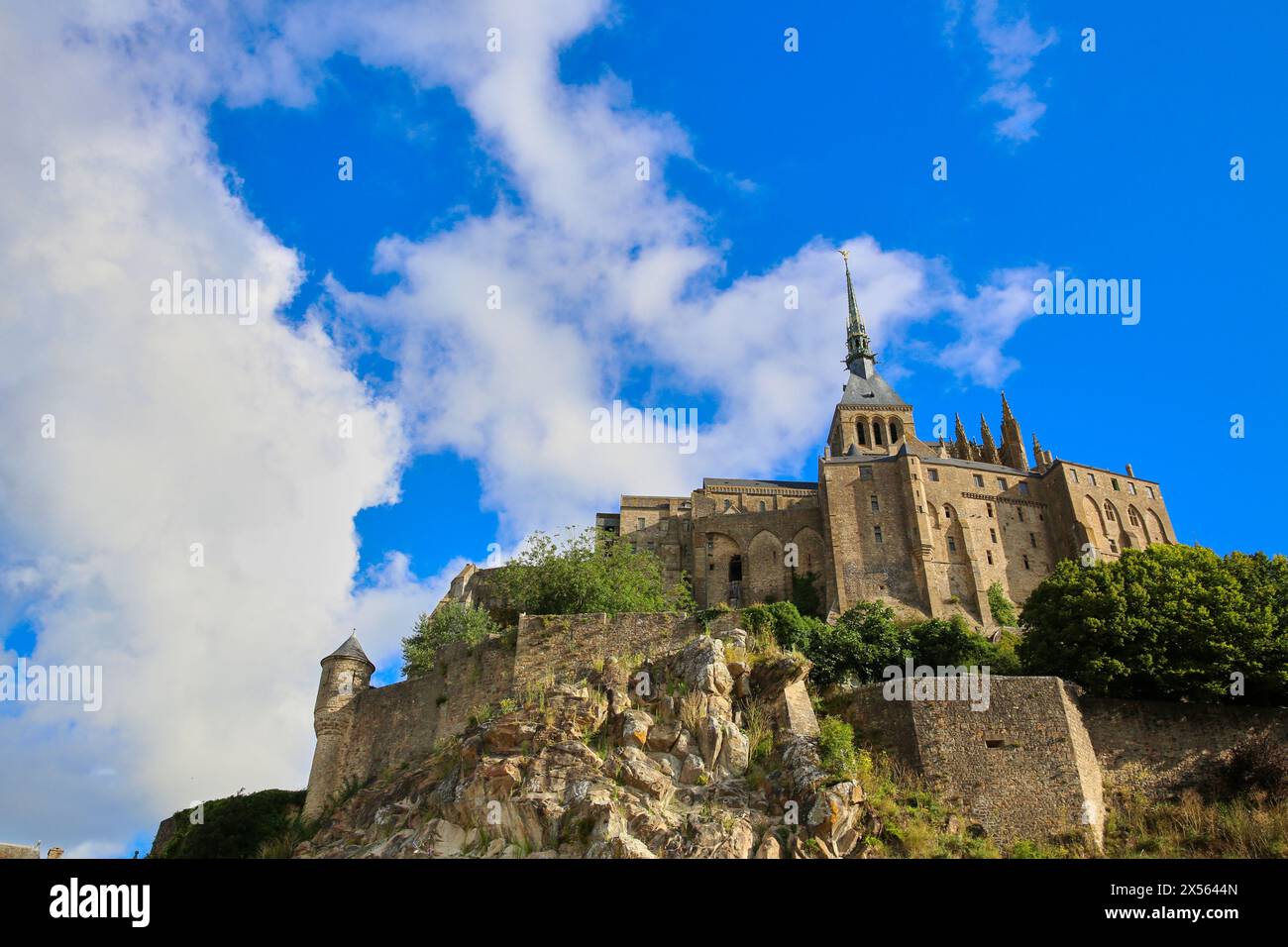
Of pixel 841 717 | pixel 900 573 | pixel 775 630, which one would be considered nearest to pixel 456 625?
pixel 775 630

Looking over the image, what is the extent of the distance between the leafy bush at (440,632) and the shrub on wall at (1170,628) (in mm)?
20838

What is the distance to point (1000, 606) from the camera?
207 ft

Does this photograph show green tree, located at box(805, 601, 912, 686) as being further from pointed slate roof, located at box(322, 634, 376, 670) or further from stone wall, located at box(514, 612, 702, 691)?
pointed slate roof, located at box(322, 634, 376, 670)

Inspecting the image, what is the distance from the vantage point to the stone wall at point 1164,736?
25500mm

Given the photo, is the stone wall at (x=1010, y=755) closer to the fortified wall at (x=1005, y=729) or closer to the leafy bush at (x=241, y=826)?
the fortified wall at (x=1005, y=729)

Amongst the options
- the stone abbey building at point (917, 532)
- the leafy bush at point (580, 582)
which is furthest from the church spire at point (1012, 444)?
the leafy bush at point (580, 582)

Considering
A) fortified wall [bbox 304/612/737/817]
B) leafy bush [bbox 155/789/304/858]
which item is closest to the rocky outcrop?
fortified wall [bbox 304/612/737/817]

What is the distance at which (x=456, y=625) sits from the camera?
4369cm

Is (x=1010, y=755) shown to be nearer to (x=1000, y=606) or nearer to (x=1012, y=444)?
(x=1000, y=606)

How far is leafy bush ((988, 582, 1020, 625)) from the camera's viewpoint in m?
61.9

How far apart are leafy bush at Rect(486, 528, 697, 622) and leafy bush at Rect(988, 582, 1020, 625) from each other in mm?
26416
